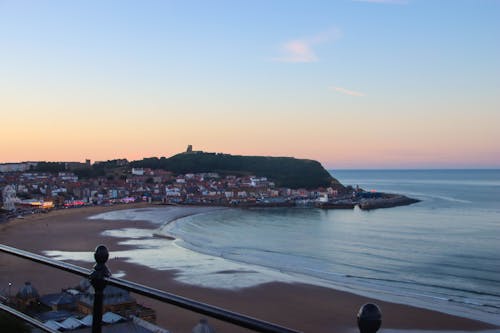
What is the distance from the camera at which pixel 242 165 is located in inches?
3821

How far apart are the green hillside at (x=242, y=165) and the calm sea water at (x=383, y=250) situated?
45.7m

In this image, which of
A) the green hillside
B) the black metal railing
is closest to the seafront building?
the green hillside

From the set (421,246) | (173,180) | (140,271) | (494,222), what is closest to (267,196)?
(173,180)

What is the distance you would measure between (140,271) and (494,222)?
25.8 meters

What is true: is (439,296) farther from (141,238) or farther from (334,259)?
(141,238)

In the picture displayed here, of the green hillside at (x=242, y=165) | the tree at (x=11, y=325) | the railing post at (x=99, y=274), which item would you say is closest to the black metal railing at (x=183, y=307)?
the railing post at (x=99, y=274)

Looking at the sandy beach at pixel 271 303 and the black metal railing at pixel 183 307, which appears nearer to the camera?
the black metal railing at pixel 183 307

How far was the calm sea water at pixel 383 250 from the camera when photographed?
1539 cm

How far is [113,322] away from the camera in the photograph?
28.9ft

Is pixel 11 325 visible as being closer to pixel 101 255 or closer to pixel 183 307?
pixel 101 255

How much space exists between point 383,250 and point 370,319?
23510 millimetres

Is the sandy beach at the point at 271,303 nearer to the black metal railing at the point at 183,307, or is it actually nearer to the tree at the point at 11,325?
the tree at the point at 11,325

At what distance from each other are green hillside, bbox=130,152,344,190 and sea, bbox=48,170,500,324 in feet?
159

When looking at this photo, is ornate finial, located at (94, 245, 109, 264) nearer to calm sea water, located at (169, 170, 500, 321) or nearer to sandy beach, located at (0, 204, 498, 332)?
sandy beach, located at (0, 204, 498, 332)
